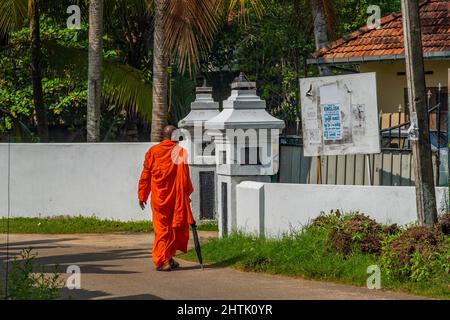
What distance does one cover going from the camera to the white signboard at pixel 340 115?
15.5m

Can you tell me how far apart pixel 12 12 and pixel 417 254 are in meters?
12.0

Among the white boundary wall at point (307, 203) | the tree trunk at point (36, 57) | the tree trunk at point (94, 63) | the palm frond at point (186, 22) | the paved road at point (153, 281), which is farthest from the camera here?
the tree trunk at point (36, 57)

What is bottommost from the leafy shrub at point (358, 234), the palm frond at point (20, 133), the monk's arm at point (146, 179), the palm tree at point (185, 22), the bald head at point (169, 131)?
the leafy shrub at point (358, 234)

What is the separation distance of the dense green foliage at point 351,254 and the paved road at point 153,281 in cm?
24

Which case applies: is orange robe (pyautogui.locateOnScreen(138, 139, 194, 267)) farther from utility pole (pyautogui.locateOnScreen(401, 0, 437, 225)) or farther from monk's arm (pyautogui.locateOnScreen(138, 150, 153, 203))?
utility pole (pyautogui.locateOnScreen(401, 0, 437, 225))

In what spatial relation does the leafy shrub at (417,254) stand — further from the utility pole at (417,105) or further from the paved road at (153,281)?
the utility pole at (417,105)

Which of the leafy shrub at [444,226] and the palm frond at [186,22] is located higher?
the palm frond at [186,22]

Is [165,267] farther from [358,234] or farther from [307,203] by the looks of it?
[358,234]

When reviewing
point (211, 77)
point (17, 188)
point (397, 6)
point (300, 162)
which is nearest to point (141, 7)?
point (17, 188)

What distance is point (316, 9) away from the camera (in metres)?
22.3

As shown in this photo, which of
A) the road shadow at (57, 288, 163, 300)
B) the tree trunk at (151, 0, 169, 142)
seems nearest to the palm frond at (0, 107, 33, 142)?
the tree trunk at (151, 0, 169, 142)

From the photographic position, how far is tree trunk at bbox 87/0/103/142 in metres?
20.9

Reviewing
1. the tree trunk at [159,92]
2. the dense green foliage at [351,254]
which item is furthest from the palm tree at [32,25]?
the dense green foliage at [351,254]

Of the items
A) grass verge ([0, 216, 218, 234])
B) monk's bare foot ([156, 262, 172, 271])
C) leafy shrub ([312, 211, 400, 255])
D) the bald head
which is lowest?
monk's bare foot ([156, 262, 172, 271])
